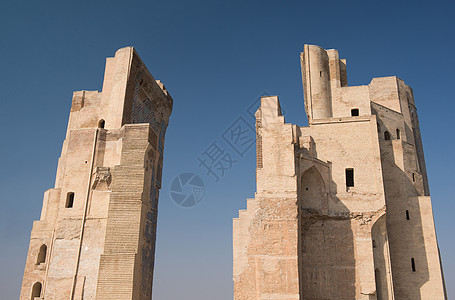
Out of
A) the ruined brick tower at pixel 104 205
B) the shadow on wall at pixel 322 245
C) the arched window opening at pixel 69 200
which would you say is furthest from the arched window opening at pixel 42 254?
the shadow on wall at pixel 322 245

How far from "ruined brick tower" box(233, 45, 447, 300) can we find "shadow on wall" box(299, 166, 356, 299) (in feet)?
0.14

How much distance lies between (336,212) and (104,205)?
10.9 meters

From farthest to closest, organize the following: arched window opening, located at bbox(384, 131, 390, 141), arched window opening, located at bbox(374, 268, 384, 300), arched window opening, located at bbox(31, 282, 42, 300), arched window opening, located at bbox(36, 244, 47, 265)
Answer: arched window opening, located at bbox(384, 131, 390, 141) < arched window opening, located at bbox(374, 268, 384, 300) < arched window opening, located at bbox(36, 244, 47, 265) < arched window opening, located at bbox(31, 282, 42, 300)

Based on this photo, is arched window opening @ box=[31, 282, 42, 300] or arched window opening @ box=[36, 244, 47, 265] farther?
arched window opening @ box=[36, 244, 47, 265]

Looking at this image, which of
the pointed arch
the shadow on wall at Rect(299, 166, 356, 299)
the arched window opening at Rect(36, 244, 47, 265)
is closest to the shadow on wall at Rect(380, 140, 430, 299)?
the shadow on wall at Rect(299, 166, 356, 299)

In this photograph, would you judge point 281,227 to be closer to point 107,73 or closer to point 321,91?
point 107,73

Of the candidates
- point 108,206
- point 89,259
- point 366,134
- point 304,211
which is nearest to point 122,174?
point 108,206

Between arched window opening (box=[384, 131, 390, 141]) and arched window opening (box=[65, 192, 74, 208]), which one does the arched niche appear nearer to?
arched window opening (box=[384, 131, 390, 141])

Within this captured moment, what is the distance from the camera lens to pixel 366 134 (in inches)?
849

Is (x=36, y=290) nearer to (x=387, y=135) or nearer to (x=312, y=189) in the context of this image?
(x=312, y=189)

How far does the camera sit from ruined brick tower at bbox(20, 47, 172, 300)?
1282 cm

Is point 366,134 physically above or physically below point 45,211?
above

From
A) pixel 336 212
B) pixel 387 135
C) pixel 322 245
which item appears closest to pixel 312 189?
pixel 336 212

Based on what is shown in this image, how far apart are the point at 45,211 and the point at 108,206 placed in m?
3.57
